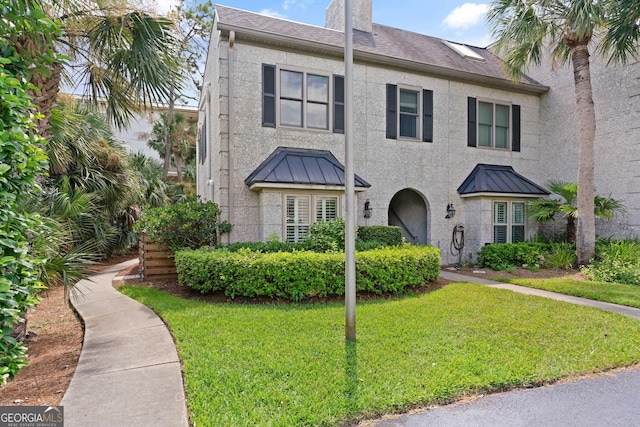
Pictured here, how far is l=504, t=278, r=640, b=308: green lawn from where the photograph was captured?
7172mm

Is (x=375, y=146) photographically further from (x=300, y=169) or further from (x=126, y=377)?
(x=126, y=377)

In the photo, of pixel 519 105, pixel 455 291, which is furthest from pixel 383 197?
pixel 519 105

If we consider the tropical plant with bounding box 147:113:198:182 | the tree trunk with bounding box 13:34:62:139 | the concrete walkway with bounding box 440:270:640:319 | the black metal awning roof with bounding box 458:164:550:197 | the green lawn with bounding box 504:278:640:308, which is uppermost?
the tropical plant with bounding box 147:113:198:182

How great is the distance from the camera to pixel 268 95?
10.0m

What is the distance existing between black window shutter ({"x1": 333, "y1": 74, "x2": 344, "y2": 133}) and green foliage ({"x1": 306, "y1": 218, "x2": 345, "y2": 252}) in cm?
342

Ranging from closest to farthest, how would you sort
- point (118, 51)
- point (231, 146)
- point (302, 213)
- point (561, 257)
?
point (118, 51), point (231, 146), point (302, 213), point (561, 257)

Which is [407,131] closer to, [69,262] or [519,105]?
[519,105]

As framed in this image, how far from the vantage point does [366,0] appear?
12836 millimetres

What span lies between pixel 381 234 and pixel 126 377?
756cm

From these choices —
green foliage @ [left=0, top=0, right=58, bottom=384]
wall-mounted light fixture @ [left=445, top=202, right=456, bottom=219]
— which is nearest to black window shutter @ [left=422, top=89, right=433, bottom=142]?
wall-mounted light fixture @ [left=445, top=202, right=456, bottom=219]

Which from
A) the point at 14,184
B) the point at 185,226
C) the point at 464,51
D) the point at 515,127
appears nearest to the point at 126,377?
the point at 14,184

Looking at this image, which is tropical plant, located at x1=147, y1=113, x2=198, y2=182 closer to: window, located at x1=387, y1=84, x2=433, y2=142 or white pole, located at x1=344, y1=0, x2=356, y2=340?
window, located at x1=387, y1=84, x2=433, y2=142

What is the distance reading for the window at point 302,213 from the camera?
32.0ft

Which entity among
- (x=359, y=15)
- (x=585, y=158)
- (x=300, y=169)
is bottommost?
(x=300, y=169)
